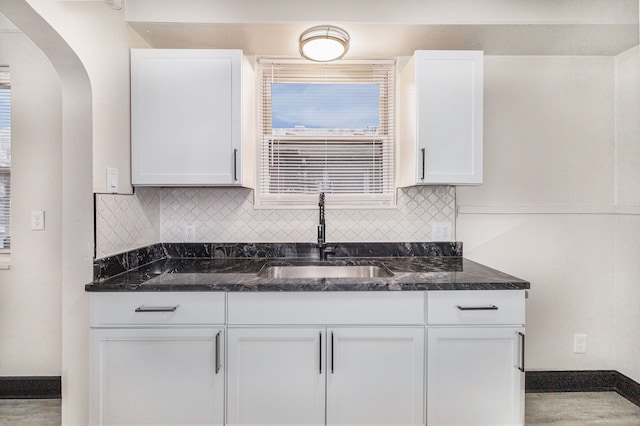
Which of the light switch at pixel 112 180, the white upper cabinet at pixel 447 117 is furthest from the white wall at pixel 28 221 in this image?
the white upper cabinet at pixel 447 117

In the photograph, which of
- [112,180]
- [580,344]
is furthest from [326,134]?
[580,344]

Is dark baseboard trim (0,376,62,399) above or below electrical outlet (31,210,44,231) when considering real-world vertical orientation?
below

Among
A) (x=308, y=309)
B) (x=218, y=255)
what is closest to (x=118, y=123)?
(x=218, y=255)

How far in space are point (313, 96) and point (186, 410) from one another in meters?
1.90

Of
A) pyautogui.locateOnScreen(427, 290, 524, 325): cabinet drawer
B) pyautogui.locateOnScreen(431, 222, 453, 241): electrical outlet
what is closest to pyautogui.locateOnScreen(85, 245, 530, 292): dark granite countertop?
pyautogui.locateOnScreen(427, 290, 524, 325): cabinet drawer

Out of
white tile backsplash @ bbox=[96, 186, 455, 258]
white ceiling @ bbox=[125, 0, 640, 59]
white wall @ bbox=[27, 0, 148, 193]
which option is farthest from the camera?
white tile backsplash @ bbox=[96, 186, 455, 258]

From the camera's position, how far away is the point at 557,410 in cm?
214

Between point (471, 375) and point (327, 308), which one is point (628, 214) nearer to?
point (471, 375)

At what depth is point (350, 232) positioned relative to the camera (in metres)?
2.34

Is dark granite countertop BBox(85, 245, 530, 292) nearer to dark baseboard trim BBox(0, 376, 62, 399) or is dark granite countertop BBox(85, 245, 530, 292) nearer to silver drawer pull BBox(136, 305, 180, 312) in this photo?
silver drawer pull BBox(136, 305, 180, 312)

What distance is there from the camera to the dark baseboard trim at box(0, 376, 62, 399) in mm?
2229

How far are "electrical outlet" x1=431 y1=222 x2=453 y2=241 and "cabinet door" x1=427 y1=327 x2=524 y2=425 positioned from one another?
823 millimetres

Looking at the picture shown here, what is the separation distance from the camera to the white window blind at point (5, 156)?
226cm

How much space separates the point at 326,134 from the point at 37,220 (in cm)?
188
